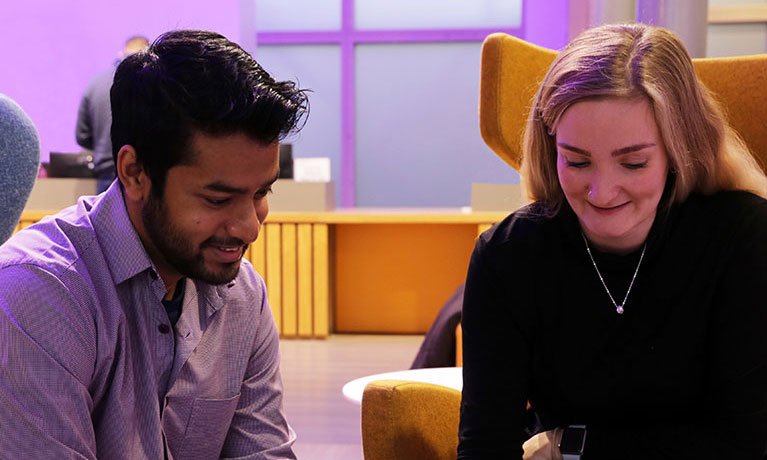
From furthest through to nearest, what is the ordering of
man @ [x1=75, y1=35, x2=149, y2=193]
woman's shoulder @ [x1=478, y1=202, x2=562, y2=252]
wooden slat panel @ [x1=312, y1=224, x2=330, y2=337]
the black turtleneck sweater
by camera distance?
man @ [x1=75, y1=35, x2=149, y2=193], wooden slat panel @ [x1=312, y1=224, x2=330, y2=337], woman's shoulder @ [x1=478, y1=202, x2=562, y2=252], the black turtleneck sweater

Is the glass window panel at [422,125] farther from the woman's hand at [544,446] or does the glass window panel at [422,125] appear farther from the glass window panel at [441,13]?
the woman's hand at [544,446]

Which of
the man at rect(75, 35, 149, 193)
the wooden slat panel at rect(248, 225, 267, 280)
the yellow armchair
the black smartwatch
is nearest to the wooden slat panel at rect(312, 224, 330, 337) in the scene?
the wooden slat panel at rect(248, 225, 267, 280)

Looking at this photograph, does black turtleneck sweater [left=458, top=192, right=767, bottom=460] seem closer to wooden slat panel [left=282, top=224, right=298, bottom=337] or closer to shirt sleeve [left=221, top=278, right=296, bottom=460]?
shirt sleeve [left=221, top=278, right=296, bottom=460]

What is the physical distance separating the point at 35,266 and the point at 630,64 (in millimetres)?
898

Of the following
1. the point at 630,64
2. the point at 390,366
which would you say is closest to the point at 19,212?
the point at 630,64

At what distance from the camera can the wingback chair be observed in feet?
4.79

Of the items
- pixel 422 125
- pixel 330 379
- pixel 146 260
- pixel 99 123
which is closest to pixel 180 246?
pixel 146 260

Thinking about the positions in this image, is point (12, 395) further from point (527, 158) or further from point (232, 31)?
point (232, 31)

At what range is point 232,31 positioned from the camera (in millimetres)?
6906

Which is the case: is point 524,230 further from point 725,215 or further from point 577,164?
point 725,215

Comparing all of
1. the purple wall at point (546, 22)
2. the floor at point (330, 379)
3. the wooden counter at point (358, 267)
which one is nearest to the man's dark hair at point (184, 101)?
the floor at point (330, 379)

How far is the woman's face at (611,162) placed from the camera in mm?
1223

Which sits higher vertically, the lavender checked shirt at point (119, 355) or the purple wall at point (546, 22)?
the purple wall at point (546, 22)

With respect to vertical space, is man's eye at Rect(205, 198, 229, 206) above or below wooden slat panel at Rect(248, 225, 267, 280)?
above
